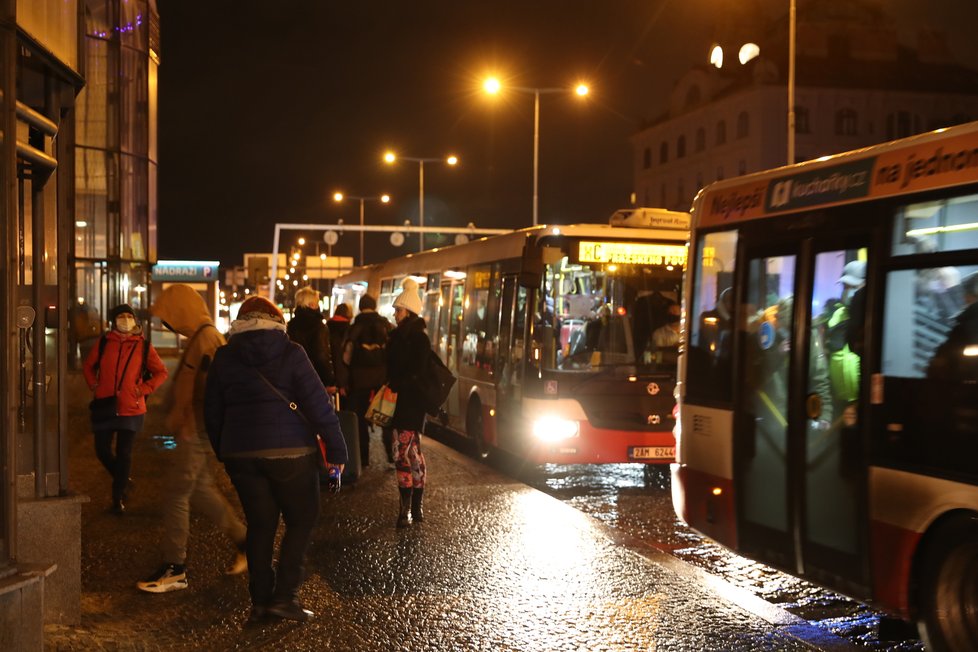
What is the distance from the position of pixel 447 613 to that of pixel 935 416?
2892 millimetres

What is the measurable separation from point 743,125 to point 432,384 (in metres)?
65.3

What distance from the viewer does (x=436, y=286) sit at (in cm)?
1848

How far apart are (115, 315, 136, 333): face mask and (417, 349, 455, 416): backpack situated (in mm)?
2542

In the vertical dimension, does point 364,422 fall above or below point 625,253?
below

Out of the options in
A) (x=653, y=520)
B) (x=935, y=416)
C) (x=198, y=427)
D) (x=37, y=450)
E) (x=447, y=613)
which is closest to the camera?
(x=935, y=416)

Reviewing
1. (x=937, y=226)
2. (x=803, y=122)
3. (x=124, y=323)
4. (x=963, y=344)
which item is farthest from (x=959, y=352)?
(x=803, y=122)

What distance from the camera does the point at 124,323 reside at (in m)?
9.80

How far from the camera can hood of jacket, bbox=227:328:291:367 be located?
19.9 ft

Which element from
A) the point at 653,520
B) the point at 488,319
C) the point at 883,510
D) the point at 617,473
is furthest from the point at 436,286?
the point at 883,510

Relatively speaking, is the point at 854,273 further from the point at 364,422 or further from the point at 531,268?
the point at 364,422

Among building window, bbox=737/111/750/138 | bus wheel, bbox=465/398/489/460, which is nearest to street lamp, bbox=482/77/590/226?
bus wheel, bbox=465/398/489/460

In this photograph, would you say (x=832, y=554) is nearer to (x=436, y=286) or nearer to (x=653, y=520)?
(x=653, y=520)

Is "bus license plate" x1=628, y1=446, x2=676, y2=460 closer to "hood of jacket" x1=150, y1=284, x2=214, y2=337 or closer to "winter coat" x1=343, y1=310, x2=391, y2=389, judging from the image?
"winter coat" x1=343, y1=310, x2=391, y2=389

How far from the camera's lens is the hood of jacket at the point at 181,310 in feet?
23.6
